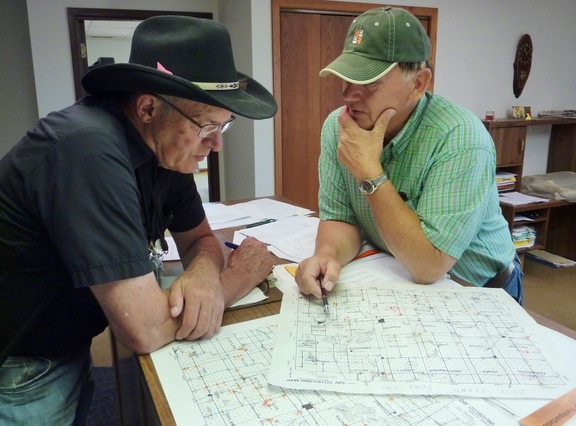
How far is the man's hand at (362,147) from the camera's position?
1.12 metres

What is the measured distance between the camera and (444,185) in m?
1.07

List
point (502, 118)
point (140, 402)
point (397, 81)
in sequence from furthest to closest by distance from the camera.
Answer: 1. point (502, 118)
2. point (397, 81)
3. point (140, 402)

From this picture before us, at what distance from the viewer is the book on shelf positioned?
11.6 ft

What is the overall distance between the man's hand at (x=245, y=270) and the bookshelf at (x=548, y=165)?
2.67 meters

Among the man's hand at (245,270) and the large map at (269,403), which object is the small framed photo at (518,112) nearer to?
the man's hand at (245,270)

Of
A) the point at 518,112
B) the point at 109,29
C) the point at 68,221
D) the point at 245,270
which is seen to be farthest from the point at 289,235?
the point at 109,29

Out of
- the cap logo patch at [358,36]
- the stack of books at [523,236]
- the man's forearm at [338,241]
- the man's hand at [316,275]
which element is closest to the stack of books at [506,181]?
the stack of books at [523,236]

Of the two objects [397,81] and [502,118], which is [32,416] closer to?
[397,81]

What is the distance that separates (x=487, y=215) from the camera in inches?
47.9

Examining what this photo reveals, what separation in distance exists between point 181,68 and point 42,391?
0.69 m

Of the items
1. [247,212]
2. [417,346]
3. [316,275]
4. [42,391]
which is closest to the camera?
[417,346]

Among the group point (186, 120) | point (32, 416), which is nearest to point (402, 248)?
point (186, 120)

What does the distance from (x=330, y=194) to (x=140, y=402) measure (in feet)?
2.52

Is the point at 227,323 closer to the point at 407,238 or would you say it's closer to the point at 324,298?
the point at 324,298
